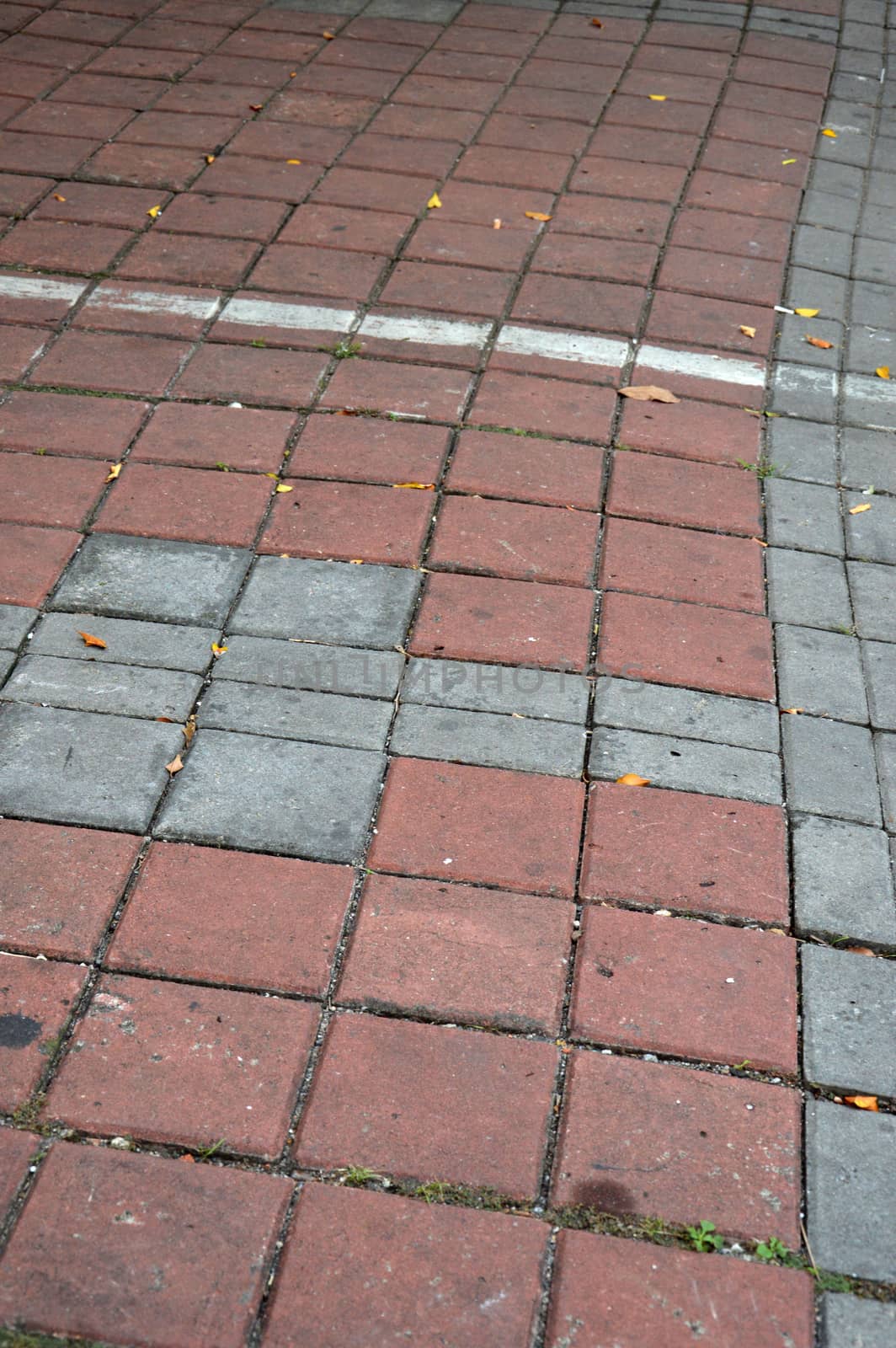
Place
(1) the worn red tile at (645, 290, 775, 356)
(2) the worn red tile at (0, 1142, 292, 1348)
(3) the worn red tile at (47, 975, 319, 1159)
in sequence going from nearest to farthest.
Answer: (2) the worn red tile at (0, 1142, 292, 1348)
(3) the worn red tile at (47, 975, 319, 1159)
(1) the worn red tile at (645, 290, 775, 356)

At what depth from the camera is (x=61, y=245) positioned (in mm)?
4480

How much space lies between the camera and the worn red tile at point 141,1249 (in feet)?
5.77

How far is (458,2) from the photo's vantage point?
22.5ft

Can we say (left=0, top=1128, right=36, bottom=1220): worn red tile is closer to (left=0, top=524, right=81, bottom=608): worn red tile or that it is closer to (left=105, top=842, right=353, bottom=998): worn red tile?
(left=105, top=842, right=353, bottom=998): worn red tile

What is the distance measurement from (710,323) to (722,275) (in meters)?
0.38

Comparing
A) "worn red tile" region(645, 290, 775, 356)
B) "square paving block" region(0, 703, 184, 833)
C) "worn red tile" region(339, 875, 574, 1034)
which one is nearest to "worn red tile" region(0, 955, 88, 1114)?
"square paving block" region(0, 703, 184, 833)

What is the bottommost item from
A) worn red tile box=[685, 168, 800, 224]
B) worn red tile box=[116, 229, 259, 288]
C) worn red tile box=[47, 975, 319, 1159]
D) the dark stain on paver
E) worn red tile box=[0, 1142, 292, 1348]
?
the dark stain on paver

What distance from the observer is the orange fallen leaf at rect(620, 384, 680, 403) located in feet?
12.8

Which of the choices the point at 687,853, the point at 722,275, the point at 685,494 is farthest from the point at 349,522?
the point at 722,275

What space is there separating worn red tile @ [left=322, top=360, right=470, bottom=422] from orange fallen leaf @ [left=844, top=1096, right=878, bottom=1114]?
223cm

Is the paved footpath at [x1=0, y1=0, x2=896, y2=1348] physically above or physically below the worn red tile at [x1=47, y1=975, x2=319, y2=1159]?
above

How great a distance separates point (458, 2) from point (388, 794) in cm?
570

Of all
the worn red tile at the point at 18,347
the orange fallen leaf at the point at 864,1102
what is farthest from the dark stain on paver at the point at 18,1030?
the worn red tile at the point at 18,347

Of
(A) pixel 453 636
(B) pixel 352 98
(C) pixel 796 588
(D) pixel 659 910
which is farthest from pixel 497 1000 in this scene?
(B) pixel 352 98
